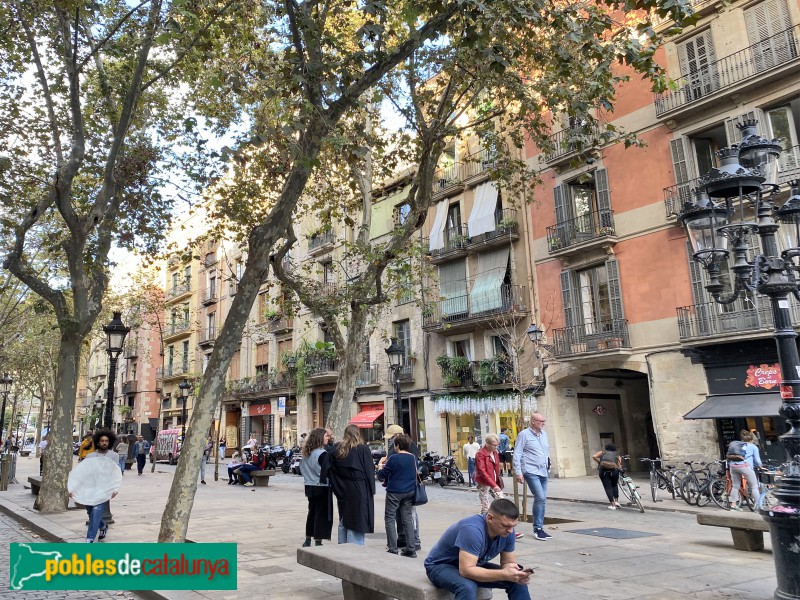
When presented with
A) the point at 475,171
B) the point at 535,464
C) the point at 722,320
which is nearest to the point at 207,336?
the point at 475,171

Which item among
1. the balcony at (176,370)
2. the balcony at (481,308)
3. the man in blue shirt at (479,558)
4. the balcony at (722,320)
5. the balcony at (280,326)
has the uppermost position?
the balcony at (280,326)

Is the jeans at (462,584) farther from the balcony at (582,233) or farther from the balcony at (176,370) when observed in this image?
the balcony at (176,370)

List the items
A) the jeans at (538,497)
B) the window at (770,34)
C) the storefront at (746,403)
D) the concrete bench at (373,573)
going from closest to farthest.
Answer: the concrete bench at (373,573) → the jeans at (538,497) → the storefront at (746,403) → the window at (770,34)

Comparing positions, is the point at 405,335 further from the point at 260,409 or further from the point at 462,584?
the point at 462,584

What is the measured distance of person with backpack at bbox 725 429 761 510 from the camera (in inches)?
492

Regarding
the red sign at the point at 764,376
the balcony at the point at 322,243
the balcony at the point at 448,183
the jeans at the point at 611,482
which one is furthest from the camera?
the balcony at the point at 322,243

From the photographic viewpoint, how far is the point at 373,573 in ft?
15.5

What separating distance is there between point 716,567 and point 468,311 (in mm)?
17499

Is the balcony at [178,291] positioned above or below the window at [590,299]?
above

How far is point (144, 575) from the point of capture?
550 centimetres

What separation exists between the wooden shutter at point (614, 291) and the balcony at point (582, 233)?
2.65ft

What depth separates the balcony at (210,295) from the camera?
1683 inches

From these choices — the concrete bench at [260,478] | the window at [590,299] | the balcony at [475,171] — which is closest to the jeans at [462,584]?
the window at [590,299]

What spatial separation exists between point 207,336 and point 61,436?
30.7 metres
